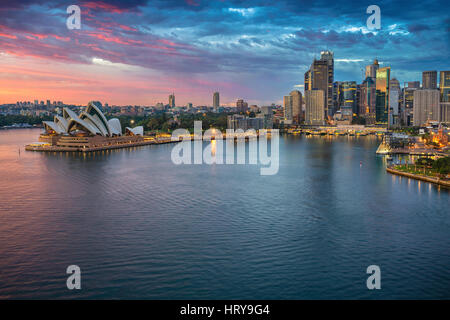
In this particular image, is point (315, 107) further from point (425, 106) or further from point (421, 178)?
point (421, 178)

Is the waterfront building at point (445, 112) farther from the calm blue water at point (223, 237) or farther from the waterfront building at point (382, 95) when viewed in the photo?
the calm blue water at point (223, 237)

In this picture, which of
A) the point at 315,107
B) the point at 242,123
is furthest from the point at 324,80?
the point at 242,123

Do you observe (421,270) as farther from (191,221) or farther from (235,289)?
(191,221)

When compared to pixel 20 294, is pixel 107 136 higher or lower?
higher

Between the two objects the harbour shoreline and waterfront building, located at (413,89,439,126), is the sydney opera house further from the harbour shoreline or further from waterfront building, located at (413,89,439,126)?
waterfront building, located at (413,89,439,126)

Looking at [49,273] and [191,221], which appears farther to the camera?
[191,221]

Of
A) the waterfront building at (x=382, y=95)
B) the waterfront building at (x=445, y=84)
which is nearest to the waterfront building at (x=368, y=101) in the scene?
the waterfront building at (x=382, y=95)
